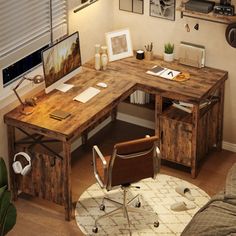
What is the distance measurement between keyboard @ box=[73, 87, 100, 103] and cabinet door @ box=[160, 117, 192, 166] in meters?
0.70

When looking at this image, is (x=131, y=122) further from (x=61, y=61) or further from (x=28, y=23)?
(x=28, y=23)

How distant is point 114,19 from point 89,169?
1.64 metres

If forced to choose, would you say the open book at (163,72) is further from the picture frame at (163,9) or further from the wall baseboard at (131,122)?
the wall baseboard at (131,122)

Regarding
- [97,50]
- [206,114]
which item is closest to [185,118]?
[206,114]

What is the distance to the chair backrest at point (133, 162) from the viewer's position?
5.20 meters

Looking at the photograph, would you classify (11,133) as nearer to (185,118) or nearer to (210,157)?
(185,118)

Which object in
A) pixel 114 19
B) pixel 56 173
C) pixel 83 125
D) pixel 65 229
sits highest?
pixel 114 19

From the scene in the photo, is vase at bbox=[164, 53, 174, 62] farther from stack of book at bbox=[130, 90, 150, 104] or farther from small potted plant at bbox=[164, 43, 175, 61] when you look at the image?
stack of book at bbox=[130, 90, 150, 104]

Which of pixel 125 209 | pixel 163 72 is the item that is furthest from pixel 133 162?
pixel 163 72

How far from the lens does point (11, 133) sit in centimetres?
577

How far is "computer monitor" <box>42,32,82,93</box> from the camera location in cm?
582

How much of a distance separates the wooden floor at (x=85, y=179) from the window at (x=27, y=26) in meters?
1.26

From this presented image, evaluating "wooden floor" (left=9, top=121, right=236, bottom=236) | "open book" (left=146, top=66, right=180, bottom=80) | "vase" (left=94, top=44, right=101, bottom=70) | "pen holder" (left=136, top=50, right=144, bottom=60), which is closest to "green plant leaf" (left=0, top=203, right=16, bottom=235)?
"wooden floor" (left=9, top=121, right=236, bottom=236)

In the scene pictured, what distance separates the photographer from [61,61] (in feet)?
19.7
